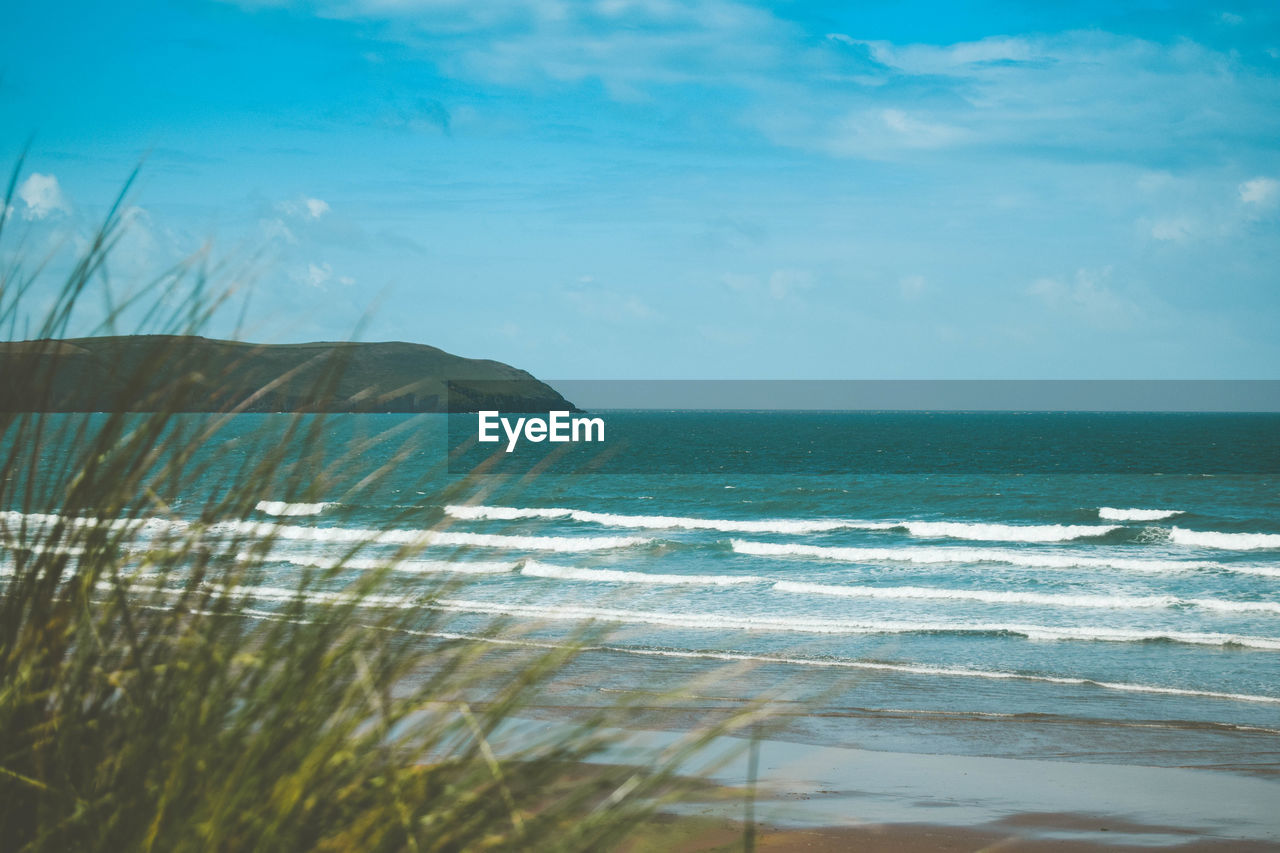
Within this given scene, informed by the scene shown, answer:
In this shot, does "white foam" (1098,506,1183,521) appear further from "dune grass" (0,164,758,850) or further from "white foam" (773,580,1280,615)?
"dune grass" (0,164,758,850)

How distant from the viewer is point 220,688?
148cm

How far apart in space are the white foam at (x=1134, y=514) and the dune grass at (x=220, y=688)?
3163cm

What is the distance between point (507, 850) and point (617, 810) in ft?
0.62

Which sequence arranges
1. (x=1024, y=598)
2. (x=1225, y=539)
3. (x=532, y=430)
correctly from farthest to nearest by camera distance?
(x=1225, y=539) → (x=1024, y=598) → (x=532, y=430)

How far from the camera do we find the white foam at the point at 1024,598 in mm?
16000

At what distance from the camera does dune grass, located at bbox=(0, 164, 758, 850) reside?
4.48ft

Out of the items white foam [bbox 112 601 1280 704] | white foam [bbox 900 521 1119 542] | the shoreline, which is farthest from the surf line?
white foam [bbox 900 521 1119 542]

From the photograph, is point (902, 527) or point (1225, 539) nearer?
point (1225, 539)

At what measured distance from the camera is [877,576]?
64.3ft

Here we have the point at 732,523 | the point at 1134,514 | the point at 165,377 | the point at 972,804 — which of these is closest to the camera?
the point at 165,377

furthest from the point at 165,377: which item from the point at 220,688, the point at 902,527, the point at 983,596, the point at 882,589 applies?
the point at 902,527

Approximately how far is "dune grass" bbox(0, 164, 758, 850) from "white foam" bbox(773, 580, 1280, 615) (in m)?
16.5

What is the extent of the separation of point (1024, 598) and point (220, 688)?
685 inches

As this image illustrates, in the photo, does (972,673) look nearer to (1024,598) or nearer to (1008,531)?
(1024,598)
